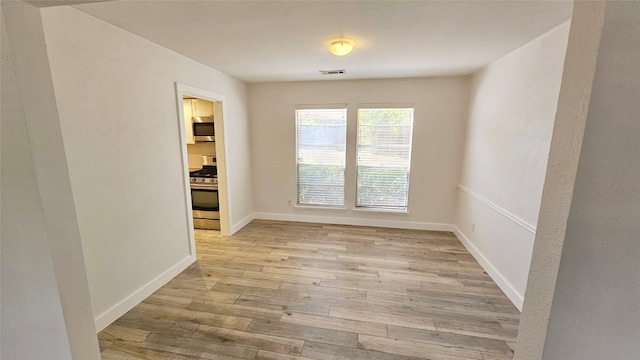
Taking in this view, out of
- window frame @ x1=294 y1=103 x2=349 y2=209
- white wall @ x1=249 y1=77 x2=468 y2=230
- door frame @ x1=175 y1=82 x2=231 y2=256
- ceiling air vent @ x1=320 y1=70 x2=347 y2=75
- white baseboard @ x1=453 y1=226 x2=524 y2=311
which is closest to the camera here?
white baseboard @ x1=453 y1=226 x2=524 y2=311

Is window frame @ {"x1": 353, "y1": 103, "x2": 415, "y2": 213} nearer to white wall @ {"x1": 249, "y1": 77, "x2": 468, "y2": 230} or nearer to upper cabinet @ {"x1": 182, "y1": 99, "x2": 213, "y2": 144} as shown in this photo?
white wall @ {"x1": 249, "y1": 77, "x2": 468, "y2": 230}

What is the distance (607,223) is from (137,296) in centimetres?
314

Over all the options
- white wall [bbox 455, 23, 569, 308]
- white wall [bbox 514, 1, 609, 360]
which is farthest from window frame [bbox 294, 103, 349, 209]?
white wall [bbox 514, 1, 609, 360]

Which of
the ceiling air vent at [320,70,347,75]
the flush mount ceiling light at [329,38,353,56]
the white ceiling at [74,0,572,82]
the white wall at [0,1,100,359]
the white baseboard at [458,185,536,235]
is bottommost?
the white baseboard at [458,185,536,235]

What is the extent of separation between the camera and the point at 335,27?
206 cm

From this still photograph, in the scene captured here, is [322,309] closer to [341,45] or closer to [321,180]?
[341,45]

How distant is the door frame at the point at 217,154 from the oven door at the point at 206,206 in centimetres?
21

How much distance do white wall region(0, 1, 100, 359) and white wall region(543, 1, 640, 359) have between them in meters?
1.81

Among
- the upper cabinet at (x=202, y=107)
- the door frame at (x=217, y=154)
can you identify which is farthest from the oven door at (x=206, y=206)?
the upper cabinet at (x=202, y=107)

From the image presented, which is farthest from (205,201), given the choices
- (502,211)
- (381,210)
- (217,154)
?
(502,211)

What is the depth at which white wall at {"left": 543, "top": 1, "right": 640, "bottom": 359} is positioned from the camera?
628 mm

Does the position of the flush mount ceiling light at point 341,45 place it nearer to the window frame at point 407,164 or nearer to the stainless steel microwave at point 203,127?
the window frame at point 407,164

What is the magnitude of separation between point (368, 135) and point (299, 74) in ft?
4.74

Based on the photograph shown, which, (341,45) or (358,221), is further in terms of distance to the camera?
(358,221)
